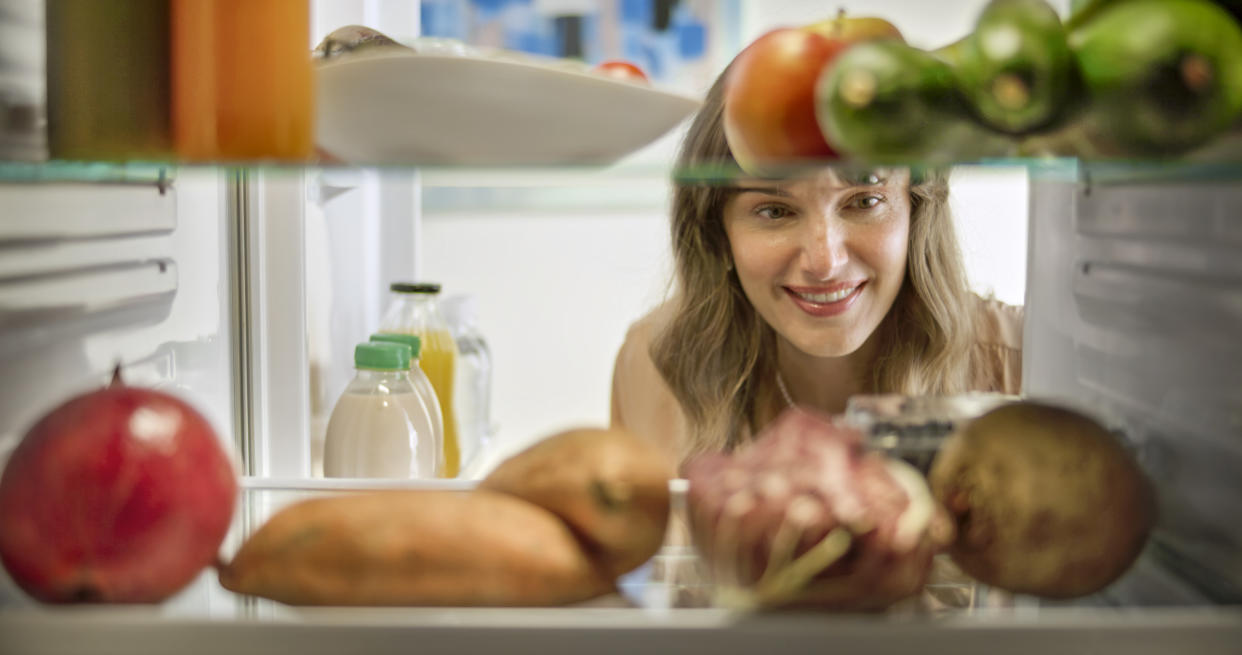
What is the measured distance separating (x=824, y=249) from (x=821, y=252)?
0.04 ft

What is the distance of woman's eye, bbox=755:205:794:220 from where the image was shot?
4.52 ft

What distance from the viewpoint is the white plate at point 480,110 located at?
54 cm

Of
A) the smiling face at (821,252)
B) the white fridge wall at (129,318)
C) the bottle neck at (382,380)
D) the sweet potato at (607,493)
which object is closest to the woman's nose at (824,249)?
the smiling face at (821,252)

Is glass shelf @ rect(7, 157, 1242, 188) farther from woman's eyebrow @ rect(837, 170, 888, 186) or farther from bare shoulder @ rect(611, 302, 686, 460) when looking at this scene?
bare shoulder @ rect(611, 302, 686, 460)

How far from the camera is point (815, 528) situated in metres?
0.47

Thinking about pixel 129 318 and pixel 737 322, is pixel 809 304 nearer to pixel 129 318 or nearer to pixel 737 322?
pixel 737 322

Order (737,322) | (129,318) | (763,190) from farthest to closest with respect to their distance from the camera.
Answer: (737,322), (763,190), (129,318)

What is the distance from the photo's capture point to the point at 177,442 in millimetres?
517

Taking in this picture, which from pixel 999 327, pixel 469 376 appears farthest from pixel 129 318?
pixel 999 327

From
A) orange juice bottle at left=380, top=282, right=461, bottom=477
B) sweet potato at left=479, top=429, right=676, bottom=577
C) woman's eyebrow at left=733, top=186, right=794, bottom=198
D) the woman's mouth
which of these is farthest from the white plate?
orange juice bottle at left=380, top=282, right=461, bottom=477

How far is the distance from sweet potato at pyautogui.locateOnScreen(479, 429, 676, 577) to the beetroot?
0.12 ft

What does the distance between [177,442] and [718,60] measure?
2.66m

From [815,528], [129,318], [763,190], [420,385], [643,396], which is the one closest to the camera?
[815,528]

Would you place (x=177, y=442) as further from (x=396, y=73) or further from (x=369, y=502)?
(x=396, y=73)
